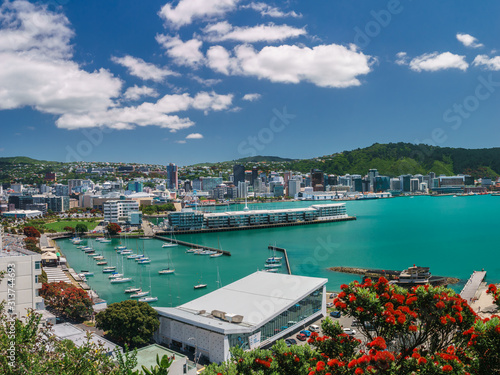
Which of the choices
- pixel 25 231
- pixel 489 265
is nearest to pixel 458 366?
pixel 489 265

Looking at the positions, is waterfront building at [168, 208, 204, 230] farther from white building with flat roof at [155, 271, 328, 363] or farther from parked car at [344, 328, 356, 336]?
parked car at [344, 328, 356, 336]

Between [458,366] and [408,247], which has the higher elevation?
[458,366]

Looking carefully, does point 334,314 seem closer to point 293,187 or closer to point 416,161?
point 293,187

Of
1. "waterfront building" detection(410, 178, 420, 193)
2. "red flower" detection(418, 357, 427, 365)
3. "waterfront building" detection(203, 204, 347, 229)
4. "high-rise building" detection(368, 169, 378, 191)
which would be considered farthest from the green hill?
"red flower" detection(418, 357, 427, 365)

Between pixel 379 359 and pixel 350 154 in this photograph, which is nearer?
pixel 379 359

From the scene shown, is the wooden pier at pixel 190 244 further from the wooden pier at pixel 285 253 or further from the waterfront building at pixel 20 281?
the waterfront building at pixel 20 281

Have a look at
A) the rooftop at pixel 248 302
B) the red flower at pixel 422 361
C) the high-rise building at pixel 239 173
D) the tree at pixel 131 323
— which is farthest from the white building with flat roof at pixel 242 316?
the high-rise building at pixel 239 173

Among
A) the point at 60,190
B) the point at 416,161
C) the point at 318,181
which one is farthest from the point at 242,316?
the point at 416,161

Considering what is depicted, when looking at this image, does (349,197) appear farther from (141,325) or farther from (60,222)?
(141,325)
